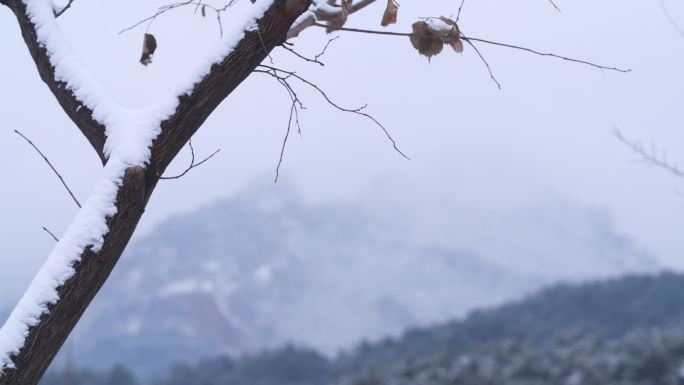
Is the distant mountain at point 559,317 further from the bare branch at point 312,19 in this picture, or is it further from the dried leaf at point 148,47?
the bare branch at point 312,19

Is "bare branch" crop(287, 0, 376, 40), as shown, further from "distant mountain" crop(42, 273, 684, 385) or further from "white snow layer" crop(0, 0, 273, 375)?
"distant mountain" crop(42, 273, 684, 385)

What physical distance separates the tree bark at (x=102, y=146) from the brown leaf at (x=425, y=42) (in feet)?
1.27

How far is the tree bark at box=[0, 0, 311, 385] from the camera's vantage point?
128cm

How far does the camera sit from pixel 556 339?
7949mm

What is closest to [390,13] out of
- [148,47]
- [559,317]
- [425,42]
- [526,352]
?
[425,42]

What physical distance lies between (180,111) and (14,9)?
1.59 feet

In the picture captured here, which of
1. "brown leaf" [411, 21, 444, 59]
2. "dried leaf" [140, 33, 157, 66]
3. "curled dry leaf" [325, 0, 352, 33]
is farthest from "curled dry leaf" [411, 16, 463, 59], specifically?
"dried leaf" [140, 33, 157, 66]

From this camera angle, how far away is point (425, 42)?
1.82 metres

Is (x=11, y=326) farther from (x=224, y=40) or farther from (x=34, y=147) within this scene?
(x=224, y=40)

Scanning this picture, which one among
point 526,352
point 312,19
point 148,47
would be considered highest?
point 312,19

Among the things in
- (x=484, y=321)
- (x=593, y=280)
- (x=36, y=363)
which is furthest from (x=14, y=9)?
(x=593, y=280)

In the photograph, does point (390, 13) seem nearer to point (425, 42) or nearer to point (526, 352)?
point (425, 42)

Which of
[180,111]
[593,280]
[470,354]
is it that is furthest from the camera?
[593,280]

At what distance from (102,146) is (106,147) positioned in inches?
1.5
